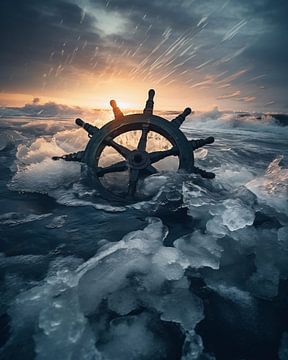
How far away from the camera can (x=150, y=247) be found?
348 cm

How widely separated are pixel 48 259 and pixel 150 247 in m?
1.20

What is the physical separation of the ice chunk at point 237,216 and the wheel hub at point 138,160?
1575 millimetres

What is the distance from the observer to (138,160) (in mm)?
5047

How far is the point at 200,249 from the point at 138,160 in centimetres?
211

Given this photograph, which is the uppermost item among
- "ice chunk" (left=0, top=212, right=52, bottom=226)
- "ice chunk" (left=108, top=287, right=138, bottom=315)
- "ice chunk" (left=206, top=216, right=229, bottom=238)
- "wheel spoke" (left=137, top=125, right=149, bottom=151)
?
"wheel spoke" (left=137, top=125, right=149, bottom=151)

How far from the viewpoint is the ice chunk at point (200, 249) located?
128 inches

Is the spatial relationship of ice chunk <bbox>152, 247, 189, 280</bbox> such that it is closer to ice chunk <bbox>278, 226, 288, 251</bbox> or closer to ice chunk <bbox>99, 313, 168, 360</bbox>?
ice chunk <bbox>99, 313, 168, 360</bbox>

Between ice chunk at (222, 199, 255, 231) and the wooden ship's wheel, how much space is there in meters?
0.98

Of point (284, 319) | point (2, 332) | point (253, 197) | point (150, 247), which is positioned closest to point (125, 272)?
point (150, 247)

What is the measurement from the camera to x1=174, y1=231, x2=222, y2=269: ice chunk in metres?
3.24

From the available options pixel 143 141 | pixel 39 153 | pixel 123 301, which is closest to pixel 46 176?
pixel 39 153

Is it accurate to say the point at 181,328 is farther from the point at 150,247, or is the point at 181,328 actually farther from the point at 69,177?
the point at 69,177

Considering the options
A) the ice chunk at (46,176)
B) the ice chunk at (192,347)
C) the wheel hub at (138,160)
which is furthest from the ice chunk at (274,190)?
the ice chunk at (46,176)

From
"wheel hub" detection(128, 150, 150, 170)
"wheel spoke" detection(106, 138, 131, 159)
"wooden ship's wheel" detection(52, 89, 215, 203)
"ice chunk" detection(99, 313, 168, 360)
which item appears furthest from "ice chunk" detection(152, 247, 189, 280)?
"wheel spoke" detection(106, 138, 131, 159)
